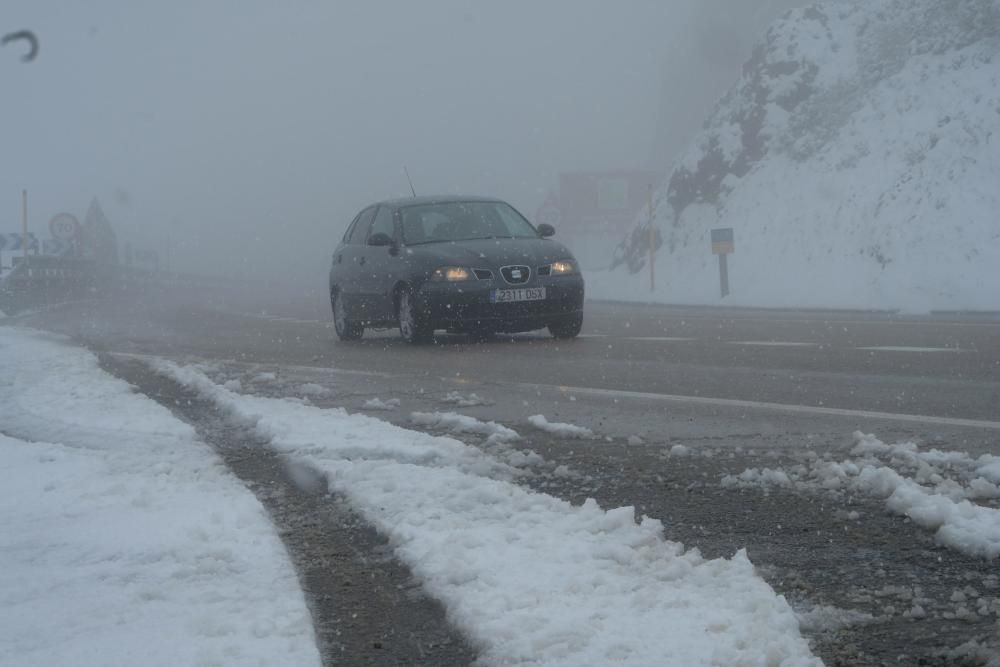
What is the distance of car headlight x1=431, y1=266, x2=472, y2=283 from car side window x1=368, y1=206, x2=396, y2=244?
→ 138cm

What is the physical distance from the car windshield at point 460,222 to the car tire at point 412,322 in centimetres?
74

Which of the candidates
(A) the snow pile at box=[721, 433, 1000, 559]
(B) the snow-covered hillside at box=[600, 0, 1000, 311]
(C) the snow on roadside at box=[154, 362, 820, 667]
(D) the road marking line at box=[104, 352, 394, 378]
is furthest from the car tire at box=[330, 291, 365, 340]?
(B) the snow-covered hillside at box=[600, 0, 1000, 311]

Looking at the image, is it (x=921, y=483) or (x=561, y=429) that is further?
(x=561, y=429)

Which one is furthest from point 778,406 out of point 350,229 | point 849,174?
point 849,174

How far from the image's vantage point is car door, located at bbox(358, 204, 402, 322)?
1143cm

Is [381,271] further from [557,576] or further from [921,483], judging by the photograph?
[557,576]

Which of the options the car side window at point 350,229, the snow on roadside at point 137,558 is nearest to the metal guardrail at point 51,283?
the car side window at point 350,229

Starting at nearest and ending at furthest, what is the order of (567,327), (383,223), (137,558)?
(137,558) < (567,327) < (383,223)

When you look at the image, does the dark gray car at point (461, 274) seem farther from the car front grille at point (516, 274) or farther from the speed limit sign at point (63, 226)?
the speed limit sign at point (63, 226)

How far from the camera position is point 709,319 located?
1498 cm

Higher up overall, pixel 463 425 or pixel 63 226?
pixel 63 226

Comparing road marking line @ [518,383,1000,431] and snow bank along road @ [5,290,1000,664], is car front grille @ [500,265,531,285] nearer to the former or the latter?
snow bank along road @ [5,290,1000,664]

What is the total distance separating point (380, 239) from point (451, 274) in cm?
121

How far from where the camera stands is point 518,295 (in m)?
10.7
